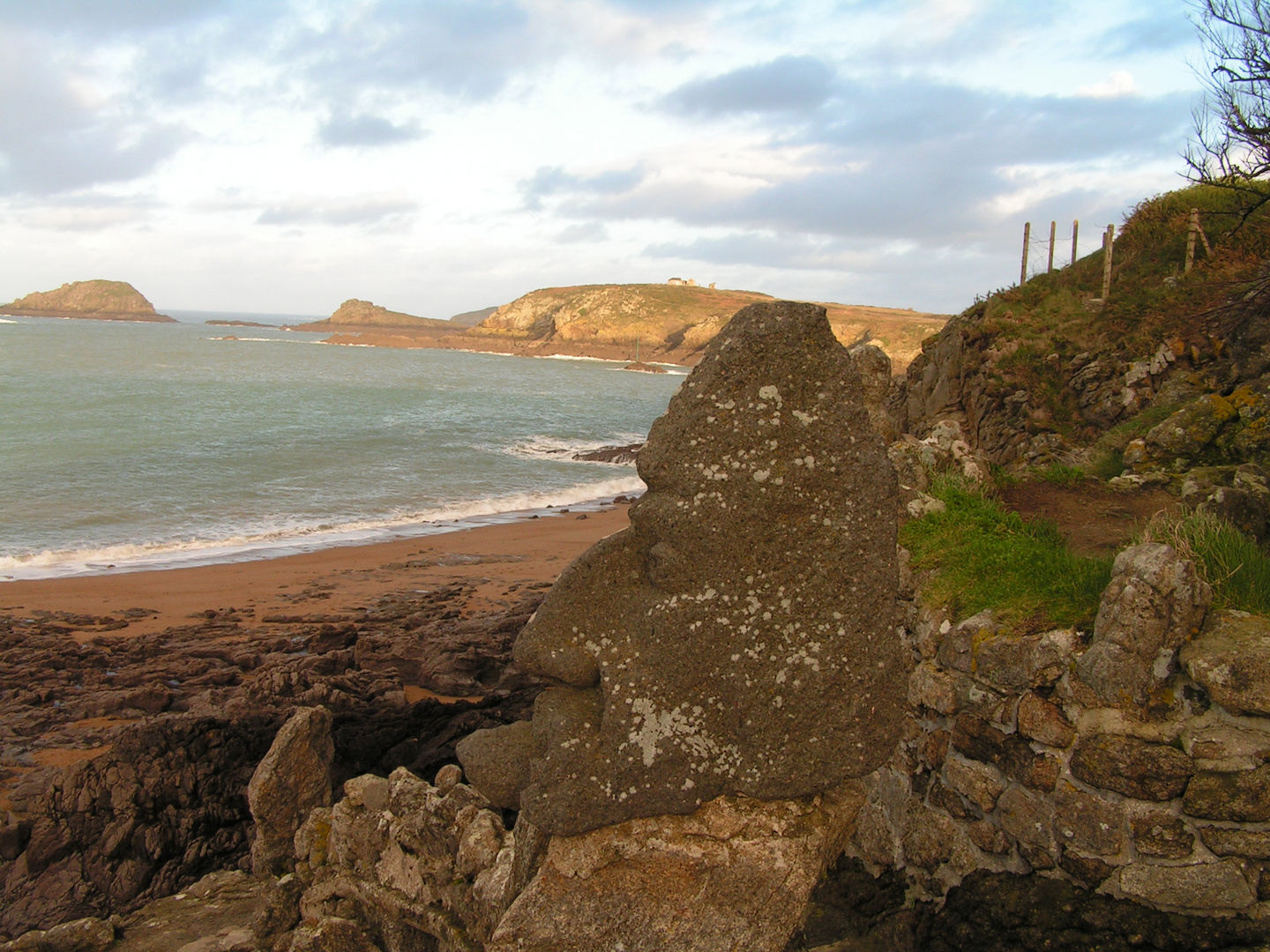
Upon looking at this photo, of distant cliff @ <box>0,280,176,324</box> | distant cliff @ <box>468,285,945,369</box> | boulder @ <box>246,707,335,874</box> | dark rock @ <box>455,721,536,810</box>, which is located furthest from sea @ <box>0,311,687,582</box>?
distant cliff @ <box>0,280,176,324</box>

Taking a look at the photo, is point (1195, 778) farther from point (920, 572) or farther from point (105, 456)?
point (105, 456)

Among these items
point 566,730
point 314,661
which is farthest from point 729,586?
point 314,661

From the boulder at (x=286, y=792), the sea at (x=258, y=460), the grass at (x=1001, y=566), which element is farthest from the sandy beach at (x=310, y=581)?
the grass at (x=1001, y=566)

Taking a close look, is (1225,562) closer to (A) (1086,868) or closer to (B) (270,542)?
(A) (1086,868)

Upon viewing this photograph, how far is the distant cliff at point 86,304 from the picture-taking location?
191 m

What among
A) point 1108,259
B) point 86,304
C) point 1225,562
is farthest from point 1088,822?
point 86,304

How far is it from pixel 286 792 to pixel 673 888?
2783 millimetres

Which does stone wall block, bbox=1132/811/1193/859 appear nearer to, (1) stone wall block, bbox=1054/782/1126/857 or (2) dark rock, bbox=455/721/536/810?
(1) stone wall block, bbox=1054/782/1126/857

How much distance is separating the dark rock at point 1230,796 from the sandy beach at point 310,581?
10447 millimetres

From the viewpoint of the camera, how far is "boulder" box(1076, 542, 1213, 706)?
3.96 metres

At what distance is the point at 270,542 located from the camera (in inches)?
740

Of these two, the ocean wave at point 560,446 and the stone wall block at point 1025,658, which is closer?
the stone wall block at point 1025,658

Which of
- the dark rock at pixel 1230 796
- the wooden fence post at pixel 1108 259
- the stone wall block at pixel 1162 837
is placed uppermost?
the wooden fence post at pixel 1108 259

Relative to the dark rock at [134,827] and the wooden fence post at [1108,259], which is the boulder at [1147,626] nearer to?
the dark rock at [134,827]
